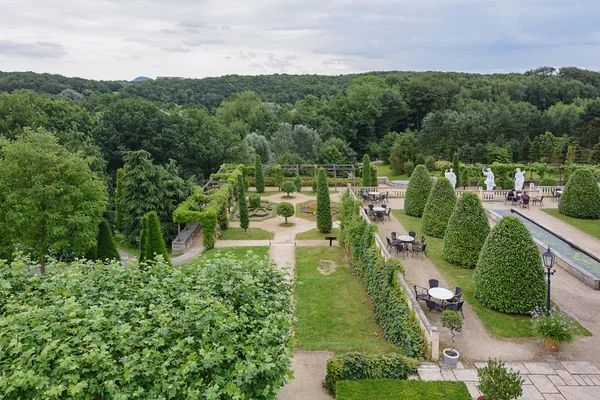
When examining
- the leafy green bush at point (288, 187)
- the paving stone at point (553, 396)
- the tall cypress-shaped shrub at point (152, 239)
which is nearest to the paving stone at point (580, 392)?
the paving stone at point (553, 396)

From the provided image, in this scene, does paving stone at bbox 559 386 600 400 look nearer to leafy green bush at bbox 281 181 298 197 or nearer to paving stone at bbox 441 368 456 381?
paving stone at bbox 441 368 456 381

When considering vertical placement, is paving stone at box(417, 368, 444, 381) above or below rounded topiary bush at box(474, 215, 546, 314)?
below

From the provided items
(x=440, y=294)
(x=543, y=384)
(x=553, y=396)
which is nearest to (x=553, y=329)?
(x=543, y=384)

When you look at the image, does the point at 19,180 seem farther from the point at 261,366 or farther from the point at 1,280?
the point at 261,366

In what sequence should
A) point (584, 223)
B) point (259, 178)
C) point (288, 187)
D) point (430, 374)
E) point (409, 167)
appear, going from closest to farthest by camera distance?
point (430, 374) → point (584, 223) → point (288, 187) → point (259, 178) → point (409, 167)

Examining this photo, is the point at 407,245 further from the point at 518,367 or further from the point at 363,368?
the point at 363,368

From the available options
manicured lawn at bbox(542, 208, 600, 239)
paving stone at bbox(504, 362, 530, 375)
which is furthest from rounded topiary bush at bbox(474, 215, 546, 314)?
manicured lawn at bbox(542, 208, 600, 239)

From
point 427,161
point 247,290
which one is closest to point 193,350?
point 247,290
